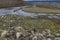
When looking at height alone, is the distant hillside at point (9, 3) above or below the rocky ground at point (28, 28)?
below

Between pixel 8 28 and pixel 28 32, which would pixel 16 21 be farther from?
pixel 28 32

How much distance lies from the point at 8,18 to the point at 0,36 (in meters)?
0.48

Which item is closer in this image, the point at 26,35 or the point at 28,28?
the point at 26,35

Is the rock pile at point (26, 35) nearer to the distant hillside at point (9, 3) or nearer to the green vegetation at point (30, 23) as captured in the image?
the green vegetation at point (30, 23)

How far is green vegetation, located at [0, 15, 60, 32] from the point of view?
5.86ft

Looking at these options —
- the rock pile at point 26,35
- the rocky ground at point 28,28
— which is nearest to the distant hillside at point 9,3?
the rocky ground at point 28,28

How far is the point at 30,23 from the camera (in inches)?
73.5

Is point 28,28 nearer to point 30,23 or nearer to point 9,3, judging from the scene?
point 30,23

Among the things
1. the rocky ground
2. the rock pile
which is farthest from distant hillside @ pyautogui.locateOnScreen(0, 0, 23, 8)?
the rock pile

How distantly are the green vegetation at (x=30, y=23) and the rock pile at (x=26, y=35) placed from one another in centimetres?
11

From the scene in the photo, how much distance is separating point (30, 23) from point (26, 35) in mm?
321

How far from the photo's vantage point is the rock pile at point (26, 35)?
5.14 ft

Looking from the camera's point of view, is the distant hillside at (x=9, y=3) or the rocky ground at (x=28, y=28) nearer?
the rocky ground at (x=28, y=28)

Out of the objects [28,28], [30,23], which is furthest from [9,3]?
[28,28]
